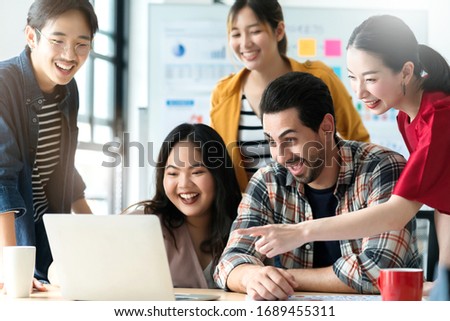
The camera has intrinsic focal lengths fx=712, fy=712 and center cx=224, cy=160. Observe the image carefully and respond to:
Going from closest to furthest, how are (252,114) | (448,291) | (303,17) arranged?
(448,291) < (252,114) < (303,17)

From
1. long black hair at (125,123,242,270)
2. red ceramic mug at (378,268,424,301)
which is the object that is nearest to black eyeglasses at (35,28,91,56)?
long black hair at (125,123,242,270)

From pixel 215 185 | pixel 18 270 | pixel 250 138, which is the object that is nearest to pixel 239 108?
pixel 250 138

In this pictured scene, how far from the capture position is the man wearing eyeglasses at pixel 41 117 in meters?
1.89

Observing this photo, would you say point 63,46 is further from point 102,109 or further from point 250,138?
point 102,109

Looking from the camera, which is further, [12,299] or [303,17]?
[303,17]

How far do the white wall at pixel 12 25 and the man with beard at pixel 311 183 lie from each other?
0.97 m

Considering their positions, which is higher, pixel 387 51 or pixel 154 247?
pixel 387 51

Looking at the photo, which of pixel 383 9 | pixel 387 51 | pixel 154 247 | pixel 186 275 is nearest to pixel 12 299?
pixel 154 247

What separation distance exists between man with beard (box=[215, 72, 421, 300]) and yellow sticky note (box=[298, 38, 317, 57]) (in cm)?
152

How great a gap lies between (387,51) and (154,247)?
2.68 feet

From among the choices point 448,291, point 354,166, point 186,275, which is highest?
point 354,166

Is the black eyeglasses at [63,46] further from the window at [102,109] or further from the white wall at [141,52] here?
the white wall at [141,52]
